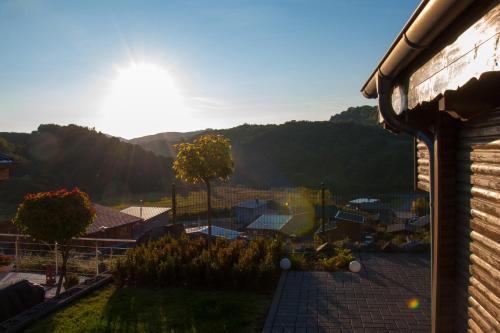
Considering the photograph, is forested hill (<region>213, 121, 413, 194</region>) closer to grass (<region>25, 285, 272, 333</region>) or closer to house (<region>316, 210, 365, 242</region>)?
house (<region>316, 210, 365, 242</region>)

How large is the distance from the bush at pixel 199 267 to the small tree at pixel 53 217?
37.7 inches

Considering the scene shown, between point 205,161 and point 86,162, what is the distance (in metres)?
41.7

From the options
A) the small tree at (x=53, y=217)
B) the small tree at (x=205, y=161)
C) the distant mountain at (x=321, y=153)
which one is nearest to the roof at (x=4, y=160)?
the small tree at (x=53, y=217)

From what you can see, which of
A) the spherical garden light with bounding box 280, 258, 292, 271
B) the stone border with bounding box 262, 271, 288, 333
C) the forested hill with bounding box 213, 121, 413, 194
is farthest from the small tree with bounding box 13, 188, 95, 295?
the forested hill with bounding box 213, 121, 413, 194

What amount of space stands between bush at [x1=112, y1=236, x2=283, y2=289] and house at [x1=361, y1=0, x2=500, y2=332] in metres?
3.81

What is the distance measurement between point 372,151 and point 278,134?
14.6 metres

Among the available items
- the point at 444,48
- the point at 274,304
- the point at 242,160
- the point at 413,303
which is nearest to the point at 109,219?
the point at 274,304

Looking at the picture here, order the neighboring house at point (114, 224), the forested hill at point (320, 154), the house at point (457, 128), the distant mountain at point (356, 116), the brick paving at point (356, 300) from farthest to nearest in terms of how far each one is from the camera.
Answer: the distant mountain at point (356, 116)
the forested hill at point (320, 154)
the neighboring house at point (114, 224)
the brick paving at point (356, 300)
the house at point (457, 128)

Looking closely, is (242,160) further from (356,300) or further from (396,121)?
(396,121)

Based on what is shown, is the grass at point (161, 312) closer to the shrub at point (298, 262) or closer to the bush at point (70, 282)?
the bush at point (70, 282)

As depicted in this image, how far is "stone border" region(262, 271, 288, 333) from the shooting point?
16.9 ft

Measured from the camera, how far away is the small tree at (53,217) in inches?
260

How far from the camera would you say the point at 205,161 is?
9195 millimetres

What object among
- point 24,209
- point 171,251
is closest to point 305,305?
point 171,251
